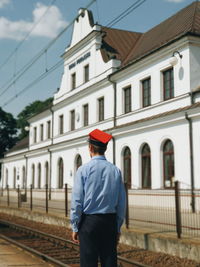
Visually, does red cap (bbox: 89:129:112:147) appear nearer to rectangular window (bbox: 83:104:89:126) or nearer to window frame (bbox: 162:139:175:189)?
window frame (bbox: 162:139:175:189)

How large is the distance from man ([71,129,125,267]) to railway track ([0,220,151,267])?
4.15 m

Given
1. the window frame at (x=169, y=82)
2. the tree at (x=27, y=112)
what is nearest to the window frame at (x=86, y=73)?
the window frame at (x=169, y=82)

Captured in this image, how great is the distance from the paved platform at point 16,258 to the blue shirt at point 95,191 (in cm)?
511

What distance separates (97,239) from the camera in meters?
3.76

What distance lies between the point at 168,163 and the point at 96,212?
1568 cm

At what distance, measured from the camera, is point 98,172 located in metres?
3.84

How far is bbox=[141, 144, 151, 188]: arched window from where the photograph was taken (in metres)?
20.6

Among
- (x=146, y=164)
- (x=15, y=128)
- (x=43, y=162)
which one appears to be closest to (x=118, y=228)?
(x=146, y=164)

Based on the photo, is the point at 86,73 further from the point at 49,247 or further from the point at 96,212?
the point at 96,212

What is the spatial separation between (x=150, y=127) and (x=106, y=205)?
16.7 meters

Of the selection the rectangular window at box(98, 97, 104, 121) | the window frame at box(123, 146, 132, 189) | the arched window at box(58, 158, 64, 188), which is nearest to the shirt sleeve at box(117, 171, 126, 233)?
the window frame at box(123, 146, 132, 189)

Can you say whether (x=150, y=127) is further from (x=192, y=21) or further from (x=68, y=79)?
(x=68, y=79)

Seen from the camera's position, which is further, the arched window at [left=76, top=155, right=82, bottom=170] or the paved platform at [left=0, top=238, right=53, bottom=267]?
the arched window at [left=76, top=155, right=82, bottom=170]

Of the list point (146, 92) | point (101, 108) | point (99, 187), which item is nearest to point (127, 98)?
point (146, 92)
